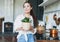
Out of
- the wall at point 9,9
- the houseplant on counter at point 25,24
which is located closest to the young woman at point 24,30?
the houseplant on counter at point 25,24

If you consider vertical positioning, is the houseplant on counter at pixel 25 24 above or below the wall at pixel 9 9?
below

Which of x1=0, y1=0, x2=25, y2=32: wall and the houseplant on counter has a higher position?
x1=0, y1=0, x2=25, y2=32: wall

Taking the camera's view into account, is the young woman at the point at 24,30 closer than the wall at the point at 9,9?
Yes

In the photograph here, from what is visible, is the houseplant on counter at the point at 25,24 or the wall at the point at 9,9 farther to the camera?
the wall at the point at 9,9

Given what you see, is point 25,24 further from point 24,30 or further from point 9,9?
point 9,9

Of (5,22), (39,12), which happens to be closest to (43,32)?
(39,12)

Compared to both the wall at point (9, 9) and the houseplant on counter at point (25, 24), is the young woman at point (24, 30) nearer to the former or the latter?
the houseplant on counter at point (25, 24)

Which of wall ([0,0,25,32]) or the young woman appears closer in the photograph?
the young woman

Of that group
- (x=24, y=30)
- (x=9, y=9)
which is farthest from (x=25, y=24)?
(x=9, y=9)

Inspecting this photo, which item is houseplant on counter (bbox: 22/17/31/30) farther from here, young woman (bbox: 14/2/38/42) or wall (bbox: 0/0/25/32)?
wall (bbox: 0/0/25/32)

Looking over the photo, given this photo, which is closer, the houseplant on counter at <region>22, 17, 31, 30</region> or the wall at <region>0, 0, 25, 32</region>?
the houseplant on counter at <region>22, 17, 31, 30</region>

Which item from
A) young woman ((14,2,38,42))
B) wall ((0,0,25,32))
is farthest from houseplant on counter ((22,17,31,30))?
wall ((0,0,25,32))

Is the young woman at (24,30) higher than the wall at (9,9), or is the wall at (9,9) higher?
the wall at (9,9)

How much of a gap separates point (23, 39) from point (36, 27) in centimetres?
19
